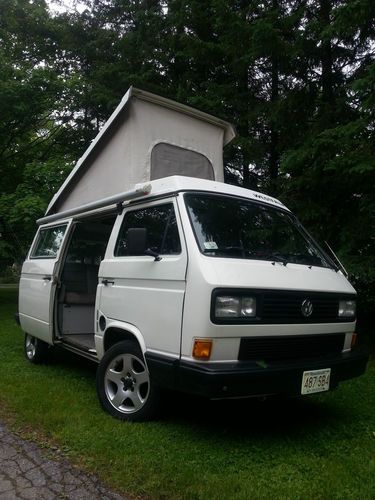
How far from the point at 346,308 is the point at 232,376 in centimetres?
155

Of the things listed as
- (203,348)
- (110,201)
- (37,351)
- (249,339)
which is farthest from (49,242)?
(249,339)

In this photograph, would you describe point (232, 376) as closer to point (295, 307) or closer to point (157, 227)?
point (295, 307)

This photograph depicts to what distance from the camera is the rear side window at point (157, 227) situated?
4.42 meters

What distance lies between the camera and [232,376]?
3656 mm

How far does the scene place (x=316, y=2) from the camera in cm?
974

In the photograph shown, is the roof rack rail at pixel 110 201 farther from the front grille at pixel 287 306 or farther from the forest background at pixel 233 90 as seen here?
the forest background at pixel 233 90

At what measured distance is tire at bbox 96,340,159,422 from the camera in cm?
438

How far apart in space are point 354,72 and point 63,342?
7.83 meters

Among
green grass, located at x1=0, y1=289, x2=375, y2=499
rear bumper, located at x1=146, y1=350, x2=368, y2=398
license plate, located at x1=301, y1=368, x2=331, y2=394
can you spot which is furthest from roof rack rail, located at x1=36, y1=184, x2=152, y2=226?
license plate, located at x1=301, y1=368, x2=331, y2=394

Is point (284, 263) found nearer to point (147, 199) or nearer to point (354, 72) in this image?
point (147, 199)

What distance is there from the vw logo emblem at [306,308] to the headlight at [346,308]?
1.49ft

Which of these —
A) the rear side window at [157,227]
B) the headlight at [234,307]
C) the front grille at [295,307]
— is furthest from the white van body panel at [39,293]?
the front grille at [295,307]

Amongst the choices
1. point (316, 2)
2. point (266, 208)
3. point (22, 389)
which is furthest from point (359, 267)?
point (316, 2)

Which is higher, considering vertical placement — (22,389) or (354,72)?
(354,72)
